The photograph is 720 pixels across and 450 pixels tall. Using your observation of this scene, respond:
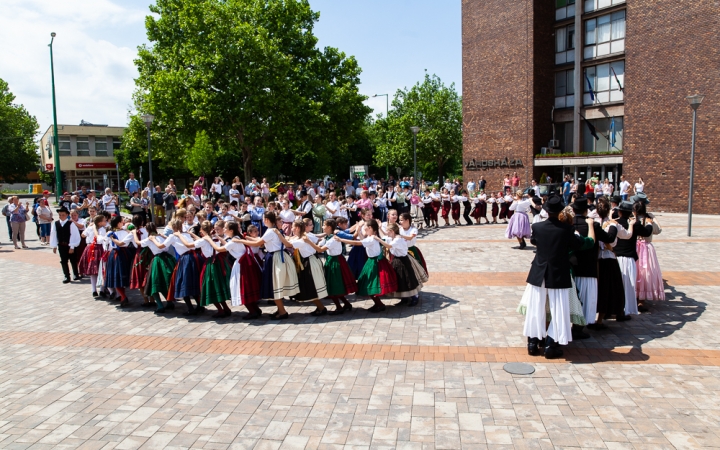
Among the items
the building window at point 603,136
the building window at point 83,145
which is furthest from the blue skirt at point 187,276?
the building window at point 83,145

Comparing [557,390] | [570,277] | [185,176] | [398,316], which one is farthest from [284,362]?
[185,176]

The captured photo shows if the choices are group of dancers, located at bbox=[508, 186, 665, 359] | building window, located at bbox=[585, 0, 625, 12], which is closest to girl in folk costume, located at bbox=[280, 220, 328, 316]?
group of dancers, located at bbox=[508, 186, 665, 359]

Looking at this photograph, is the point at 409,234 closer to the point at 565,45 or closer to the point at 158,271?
the point at 158,271

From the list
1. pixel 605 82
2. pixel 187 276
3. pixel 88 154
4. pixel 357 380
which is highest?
pixel 605 82

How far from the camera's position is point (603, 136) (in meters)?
33.4

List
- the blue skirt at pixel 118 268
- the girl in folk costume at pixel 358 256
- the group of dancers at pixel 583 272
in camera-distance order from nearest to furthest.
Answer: the group of dancers at pixel 583 272 < the girl in folk costume at pixel 358 256 < the blue skirt at pixel 118 268

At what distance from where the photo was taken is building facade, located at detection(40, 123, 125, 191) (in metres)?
66.9

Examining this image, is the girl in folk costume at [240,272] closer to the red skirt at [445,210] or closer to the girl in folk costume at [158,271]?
the girl in folk costume at [158,271]

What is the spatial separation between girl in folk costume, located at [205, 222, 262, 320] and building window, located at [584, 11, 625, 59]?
3060 cm

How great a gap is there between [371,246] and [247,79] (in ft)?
69.3

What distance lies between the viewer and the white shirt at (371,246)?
29.0ft

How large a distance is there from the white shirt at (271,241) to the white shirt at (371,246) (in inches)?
53.9

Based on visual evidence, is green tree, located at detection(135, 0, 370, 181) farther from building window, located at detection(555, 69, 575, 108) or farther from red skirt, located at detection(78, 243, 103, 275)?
red skirt, located at detection(78, 243, 103, 275)

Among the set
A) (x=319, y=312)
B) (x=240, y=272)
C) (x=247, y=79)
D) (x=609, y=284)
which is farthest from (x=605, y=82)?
(x=240, y=272)
